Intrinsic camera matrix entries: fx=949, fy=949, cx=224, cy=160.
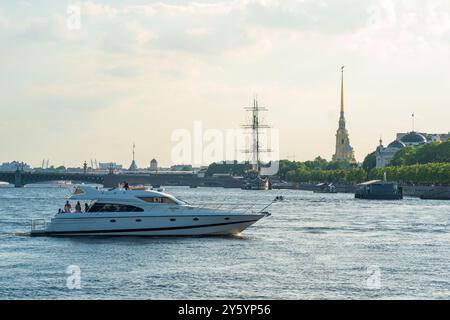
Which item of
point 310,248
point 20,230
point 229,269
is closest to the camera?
point 229,269

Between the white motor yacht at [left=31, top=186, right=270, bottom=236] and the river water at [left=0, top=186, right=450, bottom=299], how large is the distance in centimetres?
100

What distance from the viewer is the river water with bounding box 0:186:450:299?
35031mm

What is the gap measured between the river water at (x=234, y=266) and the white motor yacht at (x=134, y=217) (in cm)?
100

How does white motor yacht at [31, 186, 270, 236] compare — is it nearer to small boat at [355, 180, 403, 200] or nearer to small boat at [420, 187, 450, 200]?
small boat at [355, 180, 403, 200]

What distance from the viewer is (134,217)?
57.2 metres

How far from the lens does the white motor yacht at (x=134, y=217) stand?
2239 inches

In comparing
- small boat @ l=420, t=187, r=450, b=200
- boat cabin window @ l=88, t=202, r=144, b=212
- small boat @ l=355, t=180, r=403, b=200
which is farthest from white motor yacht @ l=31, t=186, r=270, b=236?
small boat @ l=420, t=187, r=450, b=200

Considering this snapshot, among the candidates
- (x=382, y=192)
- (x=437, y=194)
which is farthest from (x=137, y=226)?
(x=437, y=194)

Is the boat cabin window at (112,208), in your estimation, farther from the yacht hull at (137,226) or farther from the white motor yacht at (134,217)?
the yacht hull at (137,226)

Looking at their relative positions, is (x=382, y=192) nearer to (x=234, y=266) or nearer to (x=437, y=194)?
(x=437, y=194)

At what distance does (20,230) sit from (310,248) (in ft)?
75.7

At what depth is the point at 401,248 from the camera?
53.8 metres
